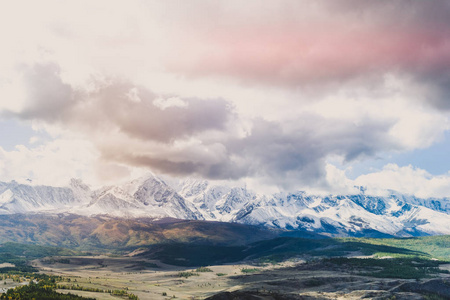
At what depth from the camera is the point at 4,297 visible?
144250 mm

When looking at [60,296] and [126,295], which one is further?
[126,295]

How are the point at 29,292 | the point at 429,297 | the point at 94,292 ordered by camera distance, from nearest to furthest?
the point at 29,292
the point at 429,297
the point at 94,292

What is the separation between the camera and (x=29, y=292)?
520 feet

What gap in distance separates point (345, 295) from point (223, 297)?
80.7 m

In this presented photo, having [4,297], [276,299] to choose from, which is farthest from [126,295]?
[276,299]

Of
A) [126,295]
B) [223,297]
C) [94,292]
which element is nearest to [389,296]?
[223,297]

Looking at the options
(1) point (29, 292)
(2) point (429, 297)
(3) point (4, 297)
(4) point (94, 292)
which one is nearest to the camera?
(3) point (4, 297)

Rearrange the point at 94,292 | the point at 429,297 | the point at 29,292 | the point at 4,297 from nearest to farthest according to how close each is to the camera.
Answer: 1. the point at 4,297
2. the point at 29,292
3. the point at 429,297
4. the point at 94,292

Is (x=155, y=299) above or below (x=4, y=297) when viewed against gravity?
below

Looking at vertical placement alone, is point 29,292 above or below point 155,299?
above

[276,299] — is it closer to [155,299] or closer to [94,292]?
[155,299]

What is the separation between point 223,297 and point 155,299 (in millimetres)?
61020

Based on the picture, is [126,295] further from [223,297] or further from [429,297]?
[429,297]

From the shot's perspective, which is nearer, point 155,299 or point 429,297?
point 429,297
